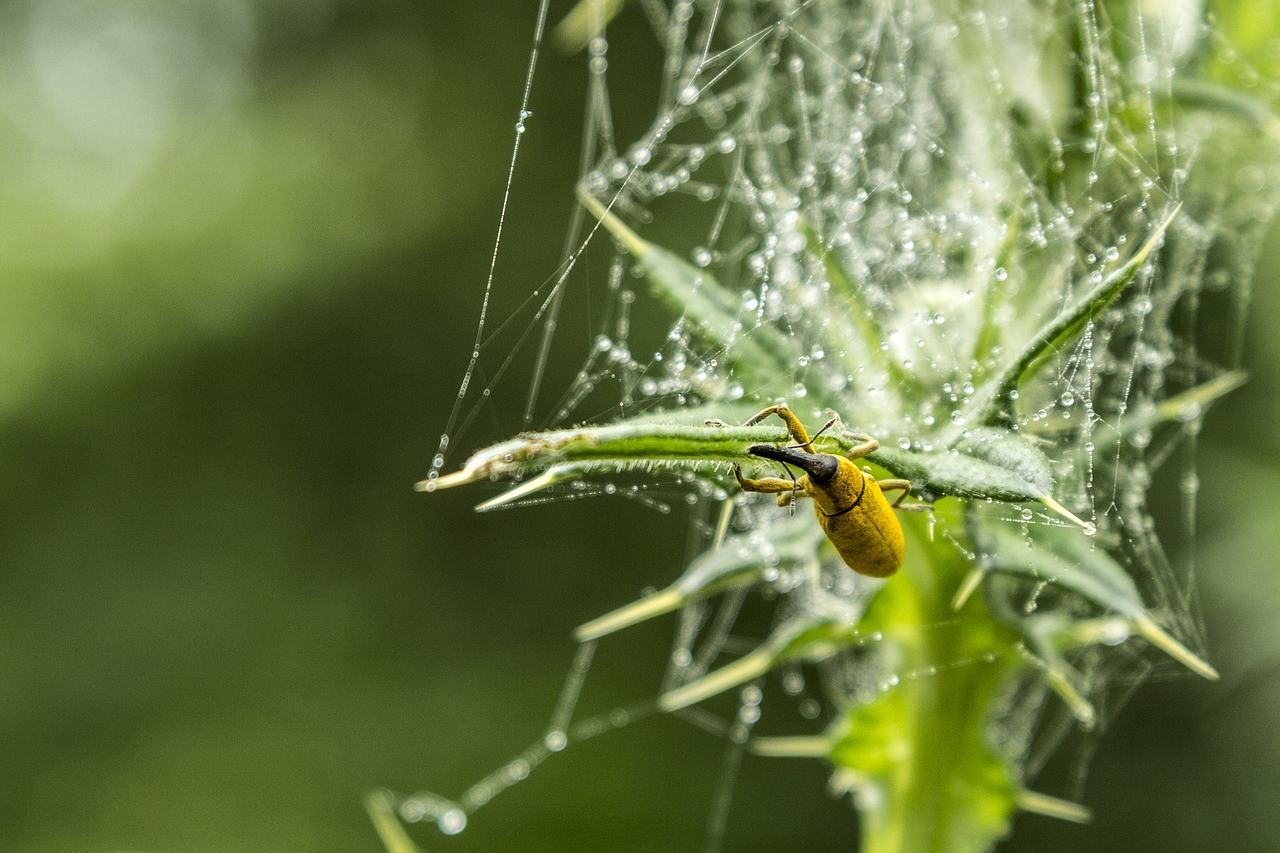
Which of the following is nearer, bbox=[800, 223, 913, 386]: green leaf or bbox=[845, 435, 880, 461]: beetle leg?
bbox=[845, 435, 880, 461]: beetle leg

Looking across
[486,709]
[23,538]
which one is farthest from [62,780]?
[486,709]

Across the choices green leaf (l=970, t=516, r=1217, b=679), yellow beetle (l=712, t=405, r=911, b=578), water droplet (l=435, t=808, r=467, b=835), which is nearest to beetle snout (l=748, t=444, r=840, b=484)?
yellow beetle (l=712, t=405, r=911, b=578)

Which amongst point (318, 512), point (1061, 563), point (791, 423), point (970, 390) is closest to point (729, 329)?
point (791, 423)

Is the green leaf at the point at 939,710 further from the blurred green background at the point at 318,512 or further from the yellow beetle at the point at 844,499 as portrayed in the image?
the blurred green background at the point at 318,512

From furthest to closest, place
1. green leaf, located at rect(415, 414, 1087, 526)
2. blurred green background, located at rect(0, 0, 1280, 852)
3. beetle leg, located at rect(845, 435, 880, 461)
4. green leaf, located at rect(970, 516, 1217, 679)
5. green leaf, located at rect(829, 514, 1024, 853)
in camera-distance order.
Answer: blurred green background, located at rect(0, 0, 1280, 852) → green leaf, located at rect(829, 514, 1024, 853) → green leaf, located at rect(970, 516, 1217, 679) → beetle leg, located at rect(845, 435, 880, 461) → green leaf, located at rect(415, 414, 1087, 526)

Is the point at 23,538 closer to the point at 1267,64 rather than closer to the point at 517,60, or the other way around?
the point at 517,60

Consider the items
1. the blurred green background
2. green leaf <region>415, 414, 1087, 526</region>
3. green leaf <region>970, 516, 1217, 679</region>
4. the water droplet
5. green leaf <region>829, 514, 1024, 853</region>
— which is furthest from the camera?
the blurred green background

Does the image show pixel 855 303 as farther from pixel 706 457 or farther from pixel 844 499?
pixel 706 457

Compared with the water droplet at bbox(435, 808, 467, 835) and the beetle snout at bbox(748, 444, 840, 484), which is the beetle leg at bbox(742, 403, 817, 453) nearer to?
the beetle snout at bbox(748, 444, 840, 484)

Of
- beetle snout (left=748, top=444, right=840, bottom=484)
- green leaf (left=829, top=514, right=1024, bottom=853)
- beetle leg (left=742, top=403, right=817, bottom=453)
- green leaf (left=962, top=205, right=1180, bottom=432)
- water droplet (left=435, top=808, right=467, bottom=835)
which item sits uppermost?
water droplet (left=435, top=808, right=467, bottom=835)

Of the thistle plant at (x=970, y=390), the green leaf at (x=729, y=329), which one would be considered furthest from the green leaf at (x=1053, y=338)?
the green leaf at (x=729, y=329)
